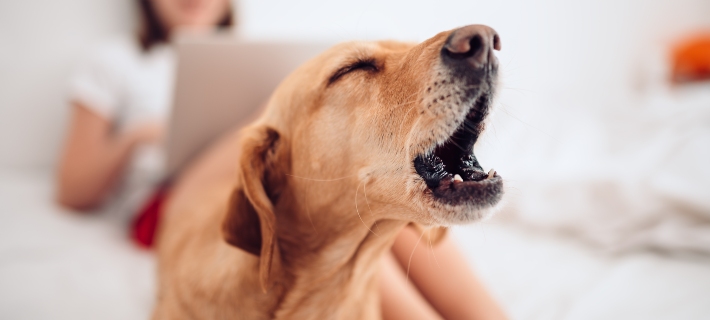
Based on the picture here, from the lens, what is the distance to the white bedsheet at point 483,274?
93 centimetres

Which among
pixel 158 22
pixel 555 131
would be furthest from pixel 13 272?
pixel 555 131

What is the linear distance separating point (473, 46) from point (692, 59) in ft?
12.7

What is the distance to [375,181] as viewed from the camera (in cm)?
73

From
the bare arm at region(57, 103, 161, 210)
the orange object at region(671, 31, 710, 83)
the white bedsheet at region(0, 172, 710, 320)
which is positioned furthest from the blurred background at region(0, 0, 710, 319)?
the orange object at region(671, 31, 710, 83)

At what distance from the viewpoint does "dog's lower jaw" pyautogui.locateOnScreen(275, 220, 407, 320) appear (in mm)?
856

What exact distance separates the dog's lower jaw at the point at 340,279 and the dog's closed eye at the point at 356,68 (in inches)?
11.7

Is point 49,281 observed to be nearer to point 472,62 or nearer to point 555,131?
point 472,62

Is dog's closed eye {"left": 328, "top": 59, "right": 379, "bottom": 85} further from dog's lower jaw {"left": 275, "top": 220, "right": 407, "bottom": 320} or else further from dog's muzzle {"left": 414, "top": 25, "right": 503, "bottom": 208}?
dog's lower jaw {"left": 275, "top": 220, "right": 407, "bottom": 320}

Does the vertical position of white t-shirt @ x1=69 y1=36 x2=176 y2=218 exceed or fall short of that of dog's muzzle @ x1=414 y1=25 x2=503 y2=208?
it falls short

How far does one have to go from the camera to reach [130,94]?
1.96m

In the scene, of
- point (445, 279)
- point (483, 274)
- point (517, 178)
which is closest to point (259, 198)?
point (445, 279)

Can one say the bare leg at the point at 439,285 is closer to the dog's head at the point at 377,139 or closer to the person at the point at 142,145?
the person at the point at 142,145

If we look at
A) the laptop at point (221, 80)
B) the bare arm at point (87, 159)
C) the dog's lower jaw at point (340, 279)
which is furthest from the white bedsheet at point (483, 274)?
the laptop at point (221, 80)

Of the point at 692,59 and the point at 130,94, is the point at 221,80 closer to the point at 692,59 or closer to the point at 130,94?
the point at 130,94
